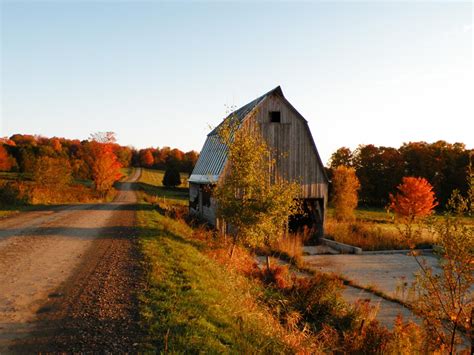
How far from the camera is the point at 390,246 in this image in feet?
63.4

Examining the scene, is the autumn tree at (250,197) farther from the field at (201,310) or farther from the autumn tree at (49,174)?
the autumn tree at (49,174)

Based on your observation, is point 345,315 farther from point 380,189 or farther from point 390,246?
point 380,189

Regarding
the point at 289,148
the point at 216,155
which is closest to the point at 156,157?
the point at 216,155

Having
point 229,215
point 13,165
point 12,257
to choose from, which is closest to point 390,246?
point 229,215

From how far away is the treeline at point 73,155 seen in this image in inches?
2333

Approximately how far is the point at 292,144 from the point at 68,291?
1504cm

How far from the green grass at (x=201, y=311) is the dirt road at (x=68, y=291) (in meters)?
0.37

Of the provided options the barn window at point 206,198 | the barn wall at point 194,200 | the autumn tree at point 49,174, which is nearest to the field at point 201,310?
the barn window at point 206,198

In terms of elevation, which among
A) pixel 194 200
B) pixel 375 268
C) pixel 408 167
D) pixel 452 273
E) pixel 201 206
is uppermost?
pixel 408 167

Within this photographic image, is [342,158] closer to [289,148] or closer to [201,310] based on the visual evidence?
[289,148]

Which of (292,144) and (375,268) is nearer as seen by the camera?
(375,268)

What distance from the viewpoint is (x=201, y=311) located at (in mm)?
6227

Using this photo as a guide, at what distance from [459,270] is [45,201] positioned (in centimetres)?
2744

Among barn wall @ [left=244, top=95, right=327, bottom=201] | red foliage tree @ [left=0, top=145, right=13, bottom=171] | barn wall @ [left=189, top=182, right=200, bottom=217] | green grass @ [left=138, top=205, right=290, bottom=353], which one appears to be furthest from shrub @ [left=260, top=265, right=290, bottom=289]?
red foliage tree @ [left=0, top=145, right=13, bottom=171]
